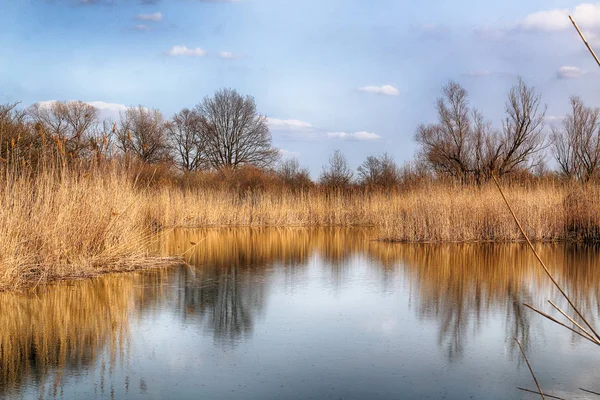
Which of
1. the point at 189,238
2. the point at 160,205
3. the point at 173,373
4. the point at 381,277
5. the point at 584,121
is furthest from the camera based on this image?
the point at 584,121

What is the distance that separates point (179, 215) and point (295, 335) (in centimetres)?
1494

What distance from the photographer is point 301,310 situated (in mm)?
6711

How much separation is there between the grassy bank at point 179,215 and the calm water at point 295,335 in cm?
71

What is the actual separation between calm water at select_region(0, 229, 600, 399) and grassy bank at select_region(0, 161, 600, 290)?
0.71m

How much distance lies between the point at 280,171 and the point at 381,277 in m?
24.6

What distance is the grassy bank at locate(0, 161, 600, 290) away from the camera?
27.2ft

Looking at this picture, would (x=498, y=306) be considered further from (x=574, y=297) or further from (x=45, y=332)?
(x=45, y=332)

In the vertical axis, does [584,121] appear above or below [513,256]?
above

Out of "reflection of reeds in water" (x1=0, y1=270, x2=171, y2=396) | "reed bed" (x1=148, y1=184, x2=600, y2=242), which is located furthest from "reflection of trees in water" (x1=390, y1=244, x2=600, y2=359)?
"reflection of reeds in water" (x1=0, y1=270, x2=171, y2=396)

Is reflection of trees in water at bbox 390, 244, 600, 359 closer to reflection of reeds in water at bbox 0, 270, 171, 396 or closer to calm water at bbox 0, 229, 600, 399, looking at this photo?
calm water at bbox 0, 229, 600, 399

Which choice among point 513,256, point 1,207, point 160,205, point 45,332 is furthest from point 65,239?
point 160,205

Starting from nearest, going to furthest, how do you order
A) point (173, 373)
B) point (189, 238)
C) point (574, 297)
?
point (173, 373)
point (574, 297)
point (189, 238)

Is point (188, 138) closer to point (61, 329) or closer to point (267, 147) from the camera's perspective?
point (267, 147)

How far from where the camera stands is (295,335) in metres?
5.51
